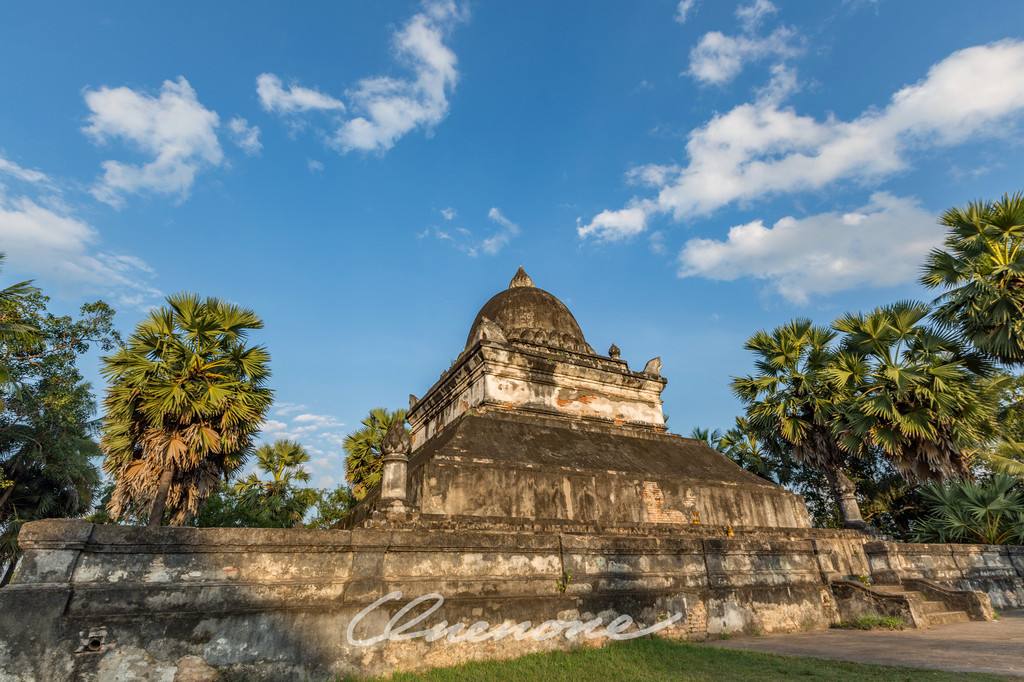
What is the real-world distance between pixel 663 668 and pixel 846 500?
11.9 meters

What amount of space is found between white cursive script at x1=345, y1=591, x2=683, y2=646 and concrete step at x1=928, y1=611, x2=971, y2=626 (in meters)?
5.91

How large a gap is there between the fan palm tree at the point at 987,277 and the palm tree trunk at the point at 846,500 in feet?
17.2

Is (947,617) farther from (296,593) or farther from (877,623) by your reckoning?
(296,593)

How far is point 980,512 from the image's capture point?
1495 cm

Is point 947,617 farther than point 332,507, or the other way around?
point 332,507

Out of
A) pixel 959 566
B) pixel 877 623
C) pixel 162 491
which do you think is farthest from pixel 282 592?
pixel 959 566

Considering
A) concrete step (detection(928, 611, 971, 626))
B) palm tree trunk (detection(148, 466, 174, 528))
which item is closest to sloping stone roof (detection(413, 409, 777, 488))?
concrete step (detection(928, 611, 971, 626))

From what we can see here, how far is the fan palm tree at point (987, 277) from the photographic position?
41.8 ft

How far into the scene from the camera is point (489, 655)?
7.21 m

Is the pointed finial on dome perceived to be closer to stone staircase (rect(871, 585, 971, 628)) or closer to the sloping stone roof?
the sloping stone roof

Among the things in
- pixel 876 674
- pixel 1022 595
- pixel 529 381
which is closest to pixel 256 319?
pixel 529 381

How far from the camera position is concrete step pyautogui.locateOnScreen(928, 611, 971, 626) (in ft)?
32.6

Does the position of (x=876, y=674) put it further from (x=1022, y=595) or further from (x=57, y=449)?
(x=57, y=449)

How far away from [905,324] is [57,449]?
90.5 feet
